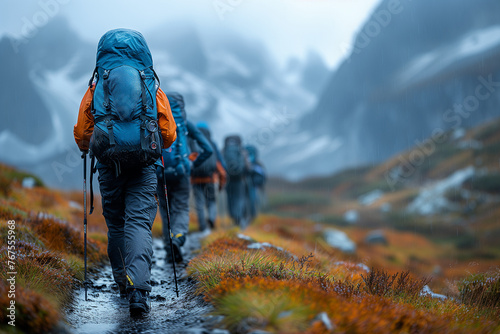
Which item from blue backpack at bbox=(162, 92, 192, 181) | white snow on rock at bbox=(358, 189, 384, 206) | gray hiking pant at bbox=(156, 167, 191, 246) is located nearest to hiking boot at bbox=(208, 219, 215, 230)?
gray hiking pant at bbox=(156, 167, 191, 246)

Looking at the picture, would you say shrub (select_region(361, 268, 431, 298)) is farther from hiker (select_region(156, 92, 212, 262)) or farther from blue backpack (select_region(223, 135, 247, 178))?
blue backpack (select_region(223, 135, 247, 178))

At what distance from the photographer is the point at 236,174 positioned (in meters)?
10.1

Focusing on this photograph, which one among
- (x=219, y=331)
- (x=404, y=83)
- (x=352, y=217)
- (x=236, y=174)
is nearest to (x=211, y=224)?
(x=236, y=174)

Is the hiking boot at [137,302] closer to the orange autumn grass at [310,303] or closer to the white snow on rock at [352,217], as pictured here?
the orange autumn grass at [310,303]

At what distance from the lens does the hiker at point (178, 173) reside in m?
5.75

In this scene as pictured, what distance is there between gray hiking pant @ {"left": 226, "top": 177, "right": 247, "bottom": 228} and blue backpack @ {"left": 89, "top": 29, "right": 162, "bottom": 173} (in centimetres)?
659

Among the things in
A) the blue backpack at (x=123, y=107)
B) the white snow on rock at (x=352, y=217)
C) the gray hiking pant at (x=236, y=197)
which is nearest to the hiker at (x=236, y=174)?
the gray hiking pant at (x=236, y=197)

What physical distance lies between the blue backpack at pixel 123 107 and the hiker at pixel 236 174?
6180mm

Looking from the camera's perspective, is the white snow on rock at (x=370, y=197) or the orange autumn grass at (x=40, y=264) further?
the white snow on rock at (x=370, y=197)

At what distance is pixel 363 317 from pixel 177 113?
3.89 metres

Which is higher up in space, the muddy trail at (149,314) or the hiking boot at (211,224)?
the hiking boot at (211,224)

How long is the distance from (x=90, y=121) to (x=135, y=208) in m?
0.92

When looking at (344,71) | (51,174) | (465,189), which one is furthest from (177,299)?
(344,71)

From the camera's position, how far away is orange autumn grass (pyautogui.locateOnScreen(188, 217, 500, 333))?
8.77 feet
